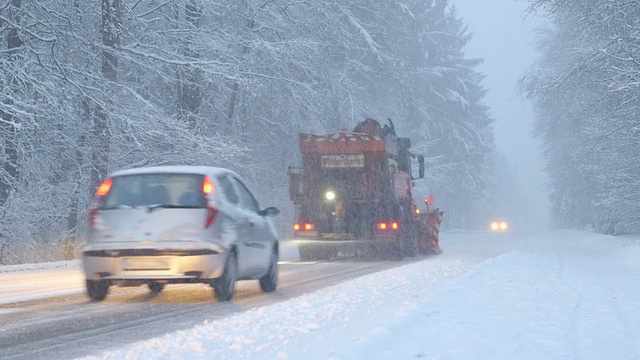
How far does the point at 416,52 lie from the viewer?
174 ft

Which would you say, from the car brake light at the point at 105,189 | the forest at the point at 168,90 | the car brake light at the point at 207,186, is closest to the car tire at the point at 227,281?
the car brake light at the point at 207,186

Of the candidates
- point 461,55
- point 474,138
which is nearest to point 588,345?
point 474,138

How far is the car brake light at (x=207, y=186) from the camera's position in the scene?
10397mm

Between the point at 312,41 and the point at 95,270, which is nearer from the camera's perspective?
the point at 95,270

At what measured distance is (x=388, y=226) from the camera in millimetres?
21594

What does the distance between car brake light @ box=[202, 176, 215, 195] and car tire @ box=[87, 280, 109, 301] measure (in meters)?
1.77

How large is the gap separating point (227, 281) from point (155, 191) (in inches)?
59.1

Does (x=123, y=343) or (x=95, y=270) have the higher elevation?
(x=95, y=270)

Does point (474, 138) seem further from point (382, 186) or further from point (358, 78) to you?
point (382, 186)

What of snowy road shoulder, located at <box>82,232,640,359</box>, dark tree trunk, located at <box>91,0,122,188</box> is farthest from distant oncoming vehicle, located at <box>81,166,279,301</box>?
dark tree trunk, located at <box>91,0,122,188</box>

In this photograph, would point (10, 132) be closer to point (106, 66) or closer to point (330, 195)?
point (106, 66)

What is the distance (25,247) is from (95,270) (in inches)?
342

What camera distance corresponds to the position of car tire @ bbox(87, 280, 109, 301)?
10.5 metres

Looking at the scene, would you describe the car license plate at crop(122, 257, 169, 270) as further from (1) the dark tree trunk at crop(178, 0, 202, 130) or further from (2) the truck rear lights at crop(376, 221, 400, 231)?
(2) the truck rear lights at crop(376, 221, 400, 231)
